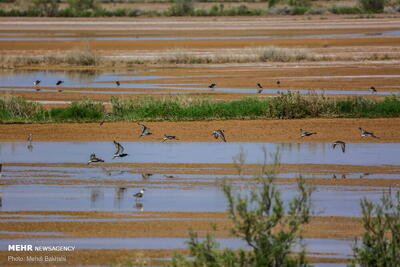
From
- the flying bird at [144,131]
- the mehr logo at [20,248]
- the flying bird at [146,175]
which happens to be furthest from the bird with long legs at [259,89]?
the mehr logo at [20,248]

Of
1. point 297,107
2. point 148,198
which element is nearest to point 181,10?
point 297,107

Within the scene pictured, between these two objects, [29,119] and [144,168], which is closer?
[144,168]

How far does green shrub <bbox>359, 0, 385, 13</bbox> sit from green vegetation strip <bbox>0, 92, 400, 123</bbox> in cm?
5593

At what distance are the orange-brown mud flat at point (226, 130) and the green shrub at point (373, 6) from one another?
57528mm

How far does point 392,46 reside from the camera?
51719mm

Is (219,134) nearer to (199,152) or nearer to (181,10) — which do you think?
(199,152)

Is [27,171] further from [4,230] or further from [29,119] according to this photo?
[29,119]

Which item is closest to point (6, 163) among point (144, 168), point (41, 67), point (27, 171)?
point (27, 171)

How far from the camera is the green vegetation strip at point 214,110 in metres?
26.2

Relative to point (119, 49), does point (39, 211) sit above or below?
above

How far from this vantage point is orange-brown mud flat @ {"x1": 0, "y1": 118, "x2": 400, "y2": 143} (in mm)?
23688

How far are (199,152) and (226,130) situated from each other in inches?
117

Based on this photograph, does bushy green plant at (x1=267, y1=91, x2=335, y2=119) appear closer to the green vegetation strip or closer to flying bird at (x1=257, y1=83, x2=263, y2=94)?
the green vegetation strip

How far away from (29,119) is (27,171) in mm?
7217
